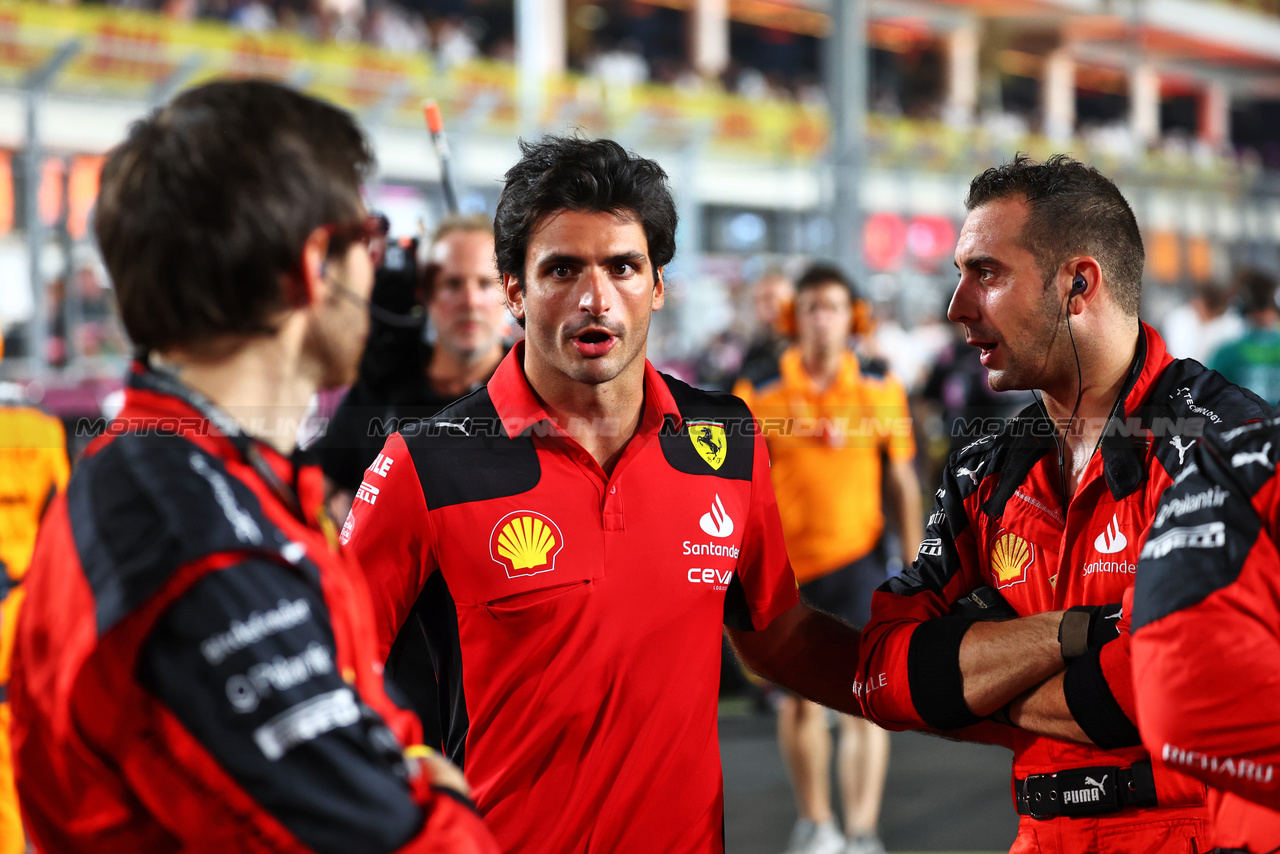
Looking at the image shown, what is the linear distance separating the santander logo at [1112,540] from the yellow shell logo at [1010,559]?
0.13 meters

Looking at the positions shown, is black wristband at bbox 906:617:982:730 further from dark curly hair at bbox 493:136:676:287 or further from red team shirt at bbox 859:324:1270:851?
dark curly hair at bbox 493:136:676:287

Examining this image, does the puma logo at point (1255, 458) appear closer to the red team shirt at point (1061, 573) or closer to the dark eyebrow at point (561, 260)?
the red team shirt at point (1061, 573)

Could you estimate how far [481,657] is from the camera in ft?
6.89

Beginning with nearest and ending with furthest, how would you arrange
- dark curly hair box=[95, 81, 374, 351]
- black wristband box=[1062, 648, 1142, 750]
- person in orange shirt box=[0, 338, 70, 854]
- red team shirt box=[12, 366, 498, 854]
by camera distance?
1. red team shirt box=[12, 366, 498, 854]
2. dark curly hair box=[95, 81, 374, 351]
3. black wristband box=[1062, 648, 1142, 750]
4. person in orange shirt box=[0, 338, 70, 854]

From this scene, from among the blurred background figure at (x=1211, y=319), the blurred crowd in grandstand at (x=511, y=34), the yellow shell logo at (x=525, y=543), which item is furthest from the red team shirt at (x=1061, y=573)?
the blurred crowd in grandstand at (x=511, y=34)

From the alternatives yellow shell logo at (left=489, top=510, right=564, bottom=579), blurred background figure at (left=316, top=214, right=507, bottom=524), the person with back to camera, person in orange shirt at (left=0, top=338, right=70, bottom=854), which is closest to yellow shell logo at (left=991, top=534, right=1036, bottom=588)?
yellow shell logo at (left=489, top=510, right=564, bottom=579)

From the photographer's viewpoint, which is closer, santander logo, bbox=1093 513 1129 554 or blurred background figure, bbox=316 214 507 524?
santander logo, bbox=1093 513 1129 554

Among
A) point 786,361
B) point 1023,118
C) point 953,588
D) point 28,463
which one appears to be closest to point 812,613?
point 953,588

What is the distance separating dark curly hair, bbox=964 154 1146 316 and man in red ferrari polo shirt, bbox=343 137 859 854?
2.09 ft

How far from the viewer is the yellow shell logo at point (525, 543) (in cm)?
211

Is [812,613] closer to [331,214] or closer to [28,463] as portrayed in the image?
[331,214]

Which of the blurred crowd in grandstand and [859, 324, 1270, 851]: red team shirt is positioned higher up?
the blurred crowd in grandstand

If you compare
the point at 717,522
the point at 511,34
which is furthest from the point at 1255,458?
the point at 511,34

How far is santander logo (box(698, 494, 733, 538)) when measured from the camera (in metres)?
2.23
